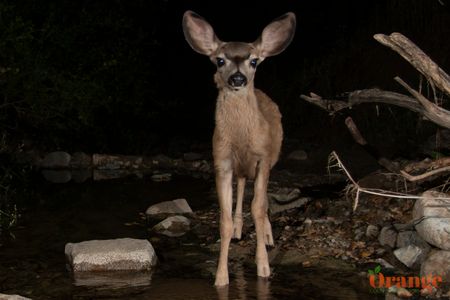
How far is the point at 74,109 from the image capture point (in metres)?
14.9

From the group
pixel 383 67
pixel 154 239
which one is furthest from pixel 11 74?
pixel 383 67

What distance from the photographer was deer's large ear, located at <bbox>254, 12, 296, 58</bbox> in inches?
317

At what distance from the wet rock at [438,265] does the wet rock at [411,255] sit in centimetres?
34

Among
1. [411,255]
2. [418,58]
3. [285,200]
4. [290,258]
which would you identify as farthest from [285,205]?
[418,58]

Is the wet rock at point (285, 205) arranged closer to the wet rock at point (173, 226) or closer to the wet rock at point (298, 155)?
the wet rock at point (173, 226)

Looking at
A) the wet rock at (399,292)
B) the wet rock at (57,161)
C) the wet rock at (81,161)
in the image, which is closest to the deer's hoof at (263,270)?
the wet rock at (399,292)

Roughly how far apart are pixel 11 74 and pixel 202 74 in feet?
24.3

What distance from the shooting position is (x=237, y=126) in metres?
7.67

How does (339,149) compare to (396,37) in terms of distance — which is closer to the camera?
(396,37)

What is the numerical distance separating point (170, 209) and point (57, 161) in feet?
16.8

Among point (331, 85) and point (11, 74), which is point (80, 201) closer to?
point (11, 74)

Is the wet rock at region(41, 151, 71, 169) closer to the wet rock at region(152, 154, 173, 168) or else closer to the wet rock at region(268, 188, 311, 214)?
the wet rock at region(152, 154, 173, 168)

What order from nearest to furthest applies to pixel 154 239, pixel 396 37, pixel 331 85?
pixel 396 37 → pixel 154 239 → pixel 331 85

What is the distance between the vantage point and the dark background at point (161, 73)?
44.3ft
